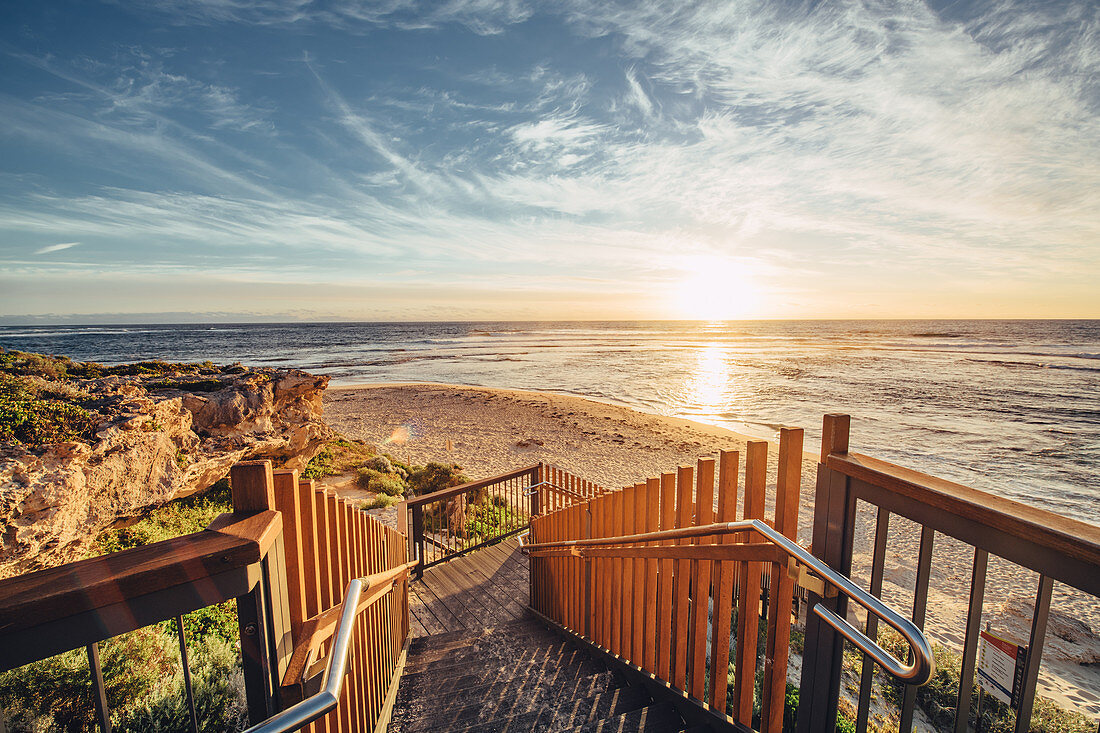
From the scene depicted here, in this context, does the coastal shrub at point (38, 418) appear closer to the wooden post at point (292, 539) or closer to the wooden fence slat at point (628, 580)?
the wooden post at point (292, 539)

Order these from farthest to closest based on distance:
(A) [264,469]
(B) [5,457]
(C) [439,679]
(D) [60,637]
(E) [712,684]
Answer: (B) [5,457]
(C) [439,679]
(E) [712,684]
(A) [264,469]
(D) [60,637]

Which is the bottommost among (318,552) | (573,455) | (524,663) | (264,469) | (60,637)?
(573,455)

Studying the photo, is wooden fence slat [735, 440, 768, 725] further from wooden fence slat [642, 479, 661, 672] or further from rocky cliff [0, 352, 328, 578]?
rocky cliff [0, 352, 328, 578]

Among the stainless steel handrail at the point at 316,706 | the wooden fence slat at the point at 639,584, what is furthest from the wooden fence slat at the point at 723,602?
the stainless steel handrail at the point at 316,706

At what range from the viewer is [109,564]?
120 cm

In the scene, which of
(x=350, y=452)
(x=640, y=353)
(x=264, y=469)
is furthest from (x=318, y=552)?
(x=640, y=353)

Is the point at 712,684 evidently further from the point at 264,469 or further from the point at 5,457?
the point at 5,457

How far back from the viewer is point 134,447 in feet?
18.5

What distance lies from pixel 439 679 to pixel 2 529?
3997 millimetres

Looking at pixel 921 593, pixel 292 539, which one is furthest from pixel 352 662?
pixel 921 593

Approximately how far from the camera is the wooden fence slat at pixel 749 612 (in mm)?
2420

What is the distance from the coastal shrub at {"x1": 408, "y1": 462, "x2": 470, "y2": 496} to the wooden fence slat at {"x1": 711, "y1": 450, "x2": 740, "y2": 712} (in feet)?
28.8

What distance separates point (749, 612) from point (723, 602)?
17 centimetres

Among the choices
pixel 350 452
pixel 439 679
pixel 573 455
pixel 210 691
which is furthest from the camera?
pixel 573 455
